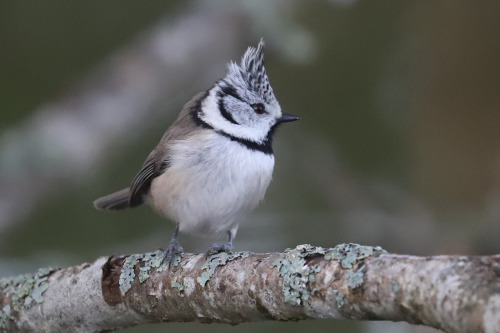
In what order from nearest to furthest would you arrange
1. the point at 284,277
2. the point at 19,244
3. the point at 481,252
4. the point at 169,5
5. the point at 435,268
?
1. the point at 435,268
2. the point at 284,277
3. the point at 481,252
4. the point at 19,244
5. the point at 169,5

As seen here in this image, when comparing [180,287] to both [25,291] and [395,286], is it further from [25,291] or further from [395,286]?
[395,286]

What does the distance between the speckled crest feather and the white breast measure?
38 cm

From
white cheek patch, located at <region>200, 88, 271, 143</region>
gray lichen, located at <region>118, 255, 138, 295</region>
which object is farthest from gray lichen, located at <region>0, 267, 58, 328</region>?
white cheek patch, located at <region>200, 88, 271, 143</region>

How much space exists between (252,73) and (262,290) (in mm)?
1702

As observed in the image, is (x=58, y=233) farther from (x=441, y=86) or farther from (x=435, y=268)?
(x=435, y=268)

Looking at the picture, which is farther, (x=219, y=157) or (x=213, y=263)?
(x=219, y=157)

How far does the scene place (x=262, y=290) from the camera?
2236mm

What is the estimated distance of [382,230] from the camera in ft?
14.0

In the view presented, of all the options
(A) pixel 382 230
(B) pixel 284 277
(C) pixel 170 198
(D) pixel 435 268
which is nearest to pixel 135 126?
(C) pixel 170 198

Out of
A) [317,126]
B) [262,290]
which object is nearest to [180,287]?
[262,290]

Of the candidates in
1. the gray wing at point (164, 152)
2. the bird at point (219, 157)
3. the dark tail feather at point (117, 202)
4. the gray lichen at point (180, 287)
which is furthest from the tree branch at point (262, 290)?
the dark tail feather at point (117, 202)

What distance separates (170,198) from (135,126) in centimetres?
91

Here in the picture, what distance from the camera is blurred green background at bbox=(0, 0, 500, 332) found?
4.13 m

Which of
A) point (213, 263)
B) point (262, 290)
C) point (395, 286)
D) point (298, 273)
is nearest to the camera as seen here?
point (395, 286)
